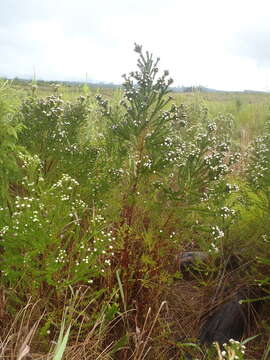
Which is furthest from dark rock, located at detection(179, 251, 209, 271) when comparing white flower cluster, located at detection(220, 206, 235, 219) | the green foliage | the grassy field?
the green foliage

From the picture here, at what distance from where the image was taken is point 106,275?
346cm

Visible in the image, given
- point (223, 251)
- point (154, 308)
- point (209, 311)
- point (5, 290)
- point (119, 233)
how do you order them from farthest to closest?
point (223, 251)
point (209, 311)
point (154, 308)
point (119, 233)
point (5, 290)

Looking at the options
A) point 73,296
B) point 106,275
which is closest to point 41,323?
point 73,296

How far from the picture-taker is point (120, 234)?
11.1ft

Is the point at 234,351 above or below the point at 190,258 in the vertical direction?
above

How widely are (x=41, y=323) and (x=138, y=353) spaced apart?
749 millimetres

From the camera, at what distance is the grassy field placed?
9.71 ft

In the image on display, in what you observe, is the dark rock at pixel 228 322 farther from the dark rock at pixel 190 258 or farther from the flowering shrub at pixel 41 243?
the flowering shrub at pixel 41 243

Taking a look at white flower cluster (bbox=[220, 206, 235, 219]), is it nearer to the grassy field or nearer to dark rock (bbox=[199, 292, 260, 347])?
the grassy field

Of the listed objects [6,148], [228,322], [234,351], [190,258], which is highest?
[6,148]

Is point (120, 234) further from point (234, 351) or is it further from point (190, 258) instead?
point (234, 351)

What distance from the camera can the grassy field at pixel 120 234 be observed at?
2961mm

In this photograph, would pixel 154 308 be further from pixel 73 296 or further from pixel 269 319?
pixel 269 319

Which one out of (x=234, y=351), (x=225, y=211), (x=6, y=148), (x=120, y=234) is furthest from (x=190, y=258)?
(x=234, y=351)
